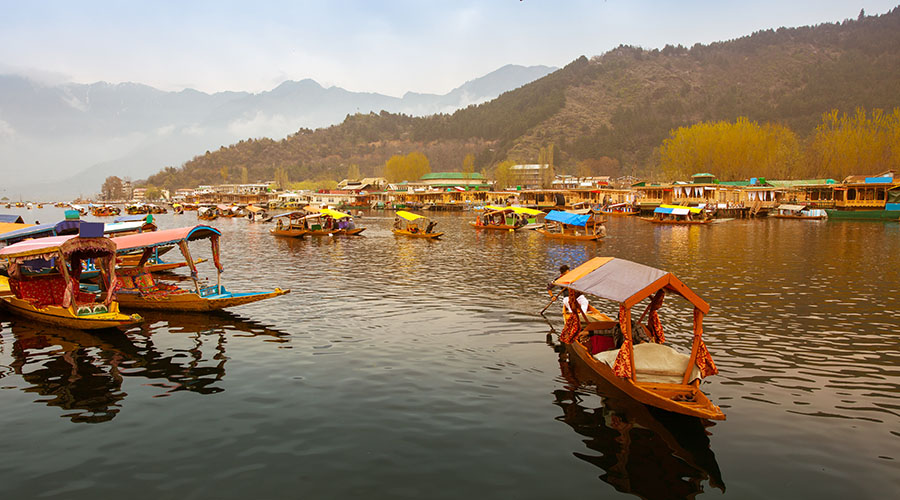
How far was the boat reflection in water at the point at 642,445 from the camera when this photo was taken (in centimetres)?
879

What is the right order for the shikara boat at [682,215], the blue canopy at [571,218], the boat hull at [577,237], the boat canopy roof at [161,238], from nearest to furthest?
the boat canopy roof at [161,238], the boat hull at [577,237], the blue canopy at [571,218], the shikara boat at [682,215]

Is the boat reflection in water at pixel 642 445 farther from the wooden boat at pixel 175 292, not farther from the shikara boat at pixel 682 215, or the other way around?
the shikara boat at pixel 682 215

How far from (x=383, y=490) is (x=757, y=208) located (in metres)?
92.6

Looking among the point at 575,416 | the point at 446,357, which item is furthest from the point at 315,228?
the point at 575,416

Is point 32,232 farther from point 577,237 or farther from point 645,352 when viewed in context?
point 577,237

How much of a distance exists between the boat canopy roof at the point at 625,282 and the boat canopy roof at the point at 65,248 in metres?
16.3

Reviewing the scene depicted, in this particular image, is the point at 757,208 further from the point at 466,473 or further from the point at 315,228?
the point at 466,473

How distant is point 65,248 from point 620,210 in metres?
96.6

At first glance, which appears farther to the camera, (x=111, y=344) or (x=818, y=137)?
(x=818, y=137)

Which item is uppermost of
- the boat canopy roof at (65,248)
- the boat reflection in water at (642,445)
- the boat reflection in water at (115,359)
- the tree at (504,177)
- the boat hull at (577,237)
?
the tree at (504,177)

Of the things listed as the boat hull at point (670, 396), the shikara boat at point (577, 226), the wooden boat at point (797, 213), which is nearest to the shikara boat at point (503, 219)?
the shikara boat at point (577, 226)

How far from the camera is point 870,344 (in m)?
16.0

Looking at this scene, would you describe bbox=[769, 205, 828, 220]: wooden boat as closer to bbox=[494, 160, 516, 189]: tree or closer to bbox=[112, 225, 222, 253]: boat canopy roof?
bbox=[112, 225, 222, 253]: boat canopy roof

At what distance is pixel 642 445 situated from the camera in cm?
1002
